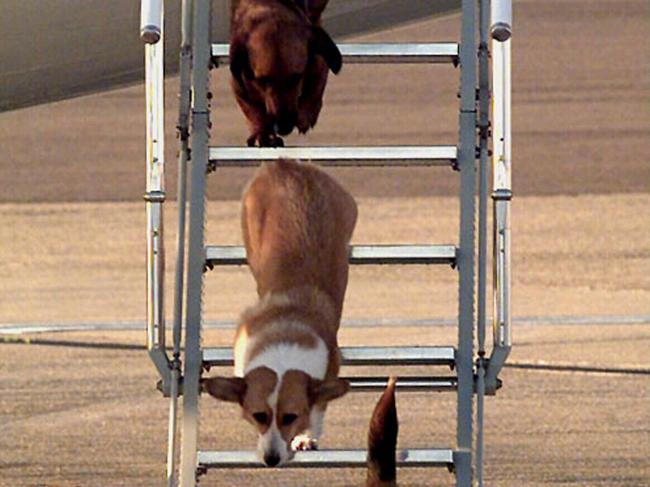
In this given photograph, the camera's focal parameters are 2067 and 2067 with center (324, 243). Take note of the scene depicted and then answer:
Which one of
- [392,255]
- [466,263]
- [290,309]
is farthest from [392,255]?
[290,309]

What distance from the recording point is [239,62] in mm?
8055

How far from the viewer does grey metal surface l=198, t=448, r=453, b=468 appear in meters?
7.82

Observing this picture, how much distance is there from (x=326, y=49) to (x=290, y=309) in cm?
103

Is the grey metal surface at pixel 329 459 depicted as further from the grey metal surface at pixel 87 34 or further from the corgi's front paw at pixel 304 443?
the grey metal surface at pixel 87 34

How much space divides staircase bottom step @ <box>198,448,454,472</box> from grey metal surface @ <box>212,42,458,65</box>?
169 centimetres

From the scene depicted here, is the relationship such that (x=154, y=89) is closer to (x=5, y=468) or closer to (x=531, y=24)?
(x=5, y=468)

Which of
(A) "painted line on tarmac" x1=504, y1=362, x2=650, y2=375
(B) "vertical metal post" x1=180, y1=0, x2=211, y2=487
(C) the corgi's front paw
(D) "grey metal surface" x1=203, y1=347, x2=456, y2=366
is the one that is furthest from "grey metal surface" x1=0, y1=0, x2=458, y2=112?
(A) "painted line on tarmac" x1=504, y1=362, x2=650, y2=375

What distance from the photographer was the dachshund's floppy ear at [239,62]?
26.3 ft

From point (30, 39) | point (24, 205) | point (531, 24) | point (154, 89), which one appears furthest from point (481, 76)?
point (531, 24)

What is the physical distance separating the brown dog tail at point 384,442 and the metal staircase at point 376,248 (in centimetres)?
62

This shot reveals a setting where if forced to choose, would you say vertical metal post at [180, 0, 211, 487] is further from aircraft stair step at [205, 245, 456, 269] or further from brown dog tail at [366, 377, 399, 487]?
brown dog tail at [366, 377, 399, 487]

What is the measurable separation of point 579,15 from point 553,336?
22.6 metres

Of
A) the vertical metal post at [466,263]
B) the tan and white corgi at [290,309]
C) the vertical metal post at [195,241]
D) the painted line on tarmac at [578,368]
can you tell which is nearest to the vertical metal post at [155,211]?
the vertical metal post at [195,241]

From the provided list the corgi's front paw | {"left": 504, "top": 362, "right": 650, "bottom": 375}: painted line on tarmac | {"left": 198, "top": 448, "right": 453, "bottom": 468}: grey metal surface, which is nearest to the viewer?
{"left": 198, "top": 448, "right": 453, "bottom": 468}: grey metal surface
